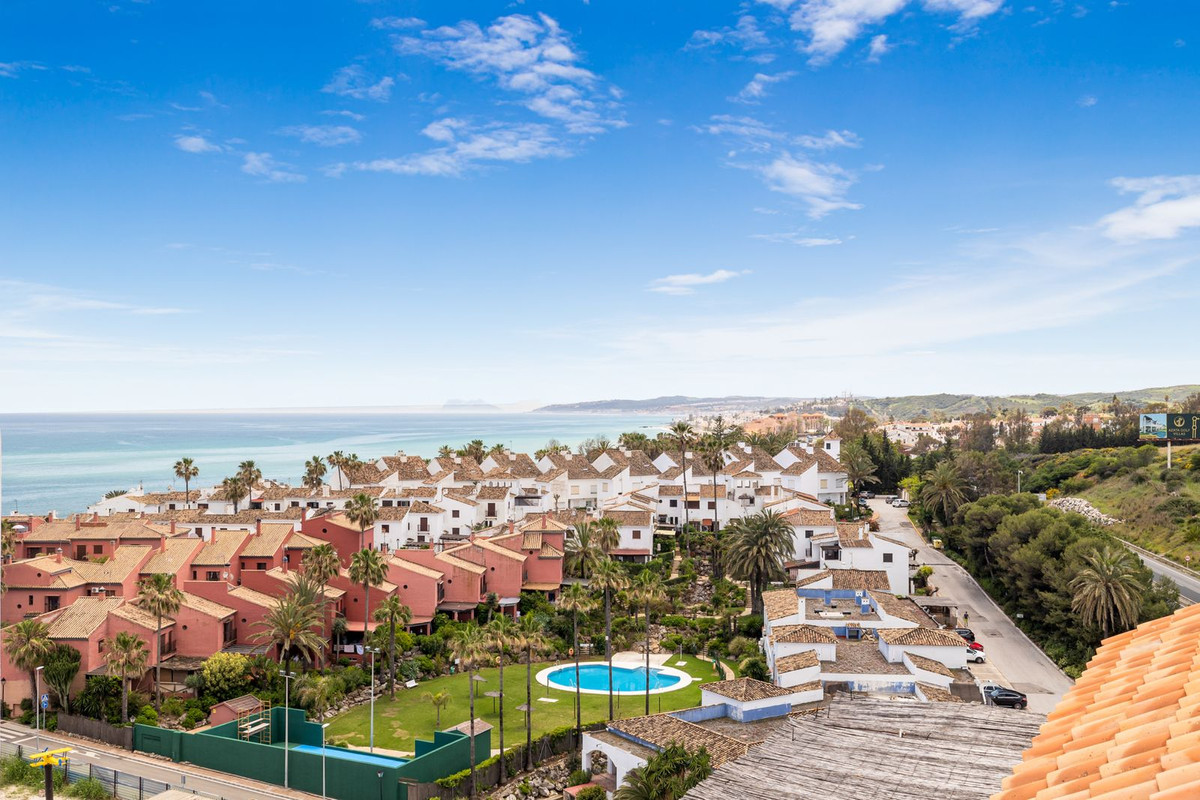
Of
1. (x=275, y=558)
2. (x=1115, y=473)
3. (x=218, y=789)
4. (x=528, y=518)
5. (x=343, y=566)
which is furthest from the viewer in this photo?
(x=1115, y=473)

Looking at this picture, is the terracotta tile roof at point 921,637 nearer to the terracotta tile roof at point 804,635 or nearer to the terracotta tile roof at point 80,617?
the terracotta tile roof at point 804,635

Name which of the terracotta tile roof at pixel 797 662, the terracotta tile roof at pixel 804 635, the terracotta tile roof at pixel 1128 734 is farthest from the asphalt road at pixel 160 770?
the terracotta tile roof at pixel 1128 734

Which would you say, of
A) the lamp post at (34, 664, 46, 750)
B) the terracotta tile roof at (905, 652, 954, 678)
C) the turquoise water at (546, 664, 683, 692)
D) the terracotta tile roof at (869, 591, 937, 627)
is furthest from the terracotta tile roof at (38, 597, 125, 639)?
the terracotta tile roof at (869, 591, 937, 627)

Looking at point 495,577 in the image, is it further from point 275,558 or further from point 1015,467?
point 1015,467

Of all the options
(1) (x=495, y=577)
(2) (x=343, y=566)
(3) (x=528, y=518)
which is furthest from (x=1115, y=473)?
(2) (x=343, y=566)

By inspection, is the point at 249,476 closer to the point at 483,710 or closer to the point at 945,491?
the point at 483,710

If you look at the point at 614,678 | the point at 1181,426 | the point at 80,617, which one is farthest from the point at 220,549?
the point at 1181,426

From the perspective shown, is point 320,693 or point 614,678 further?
point 614,678
